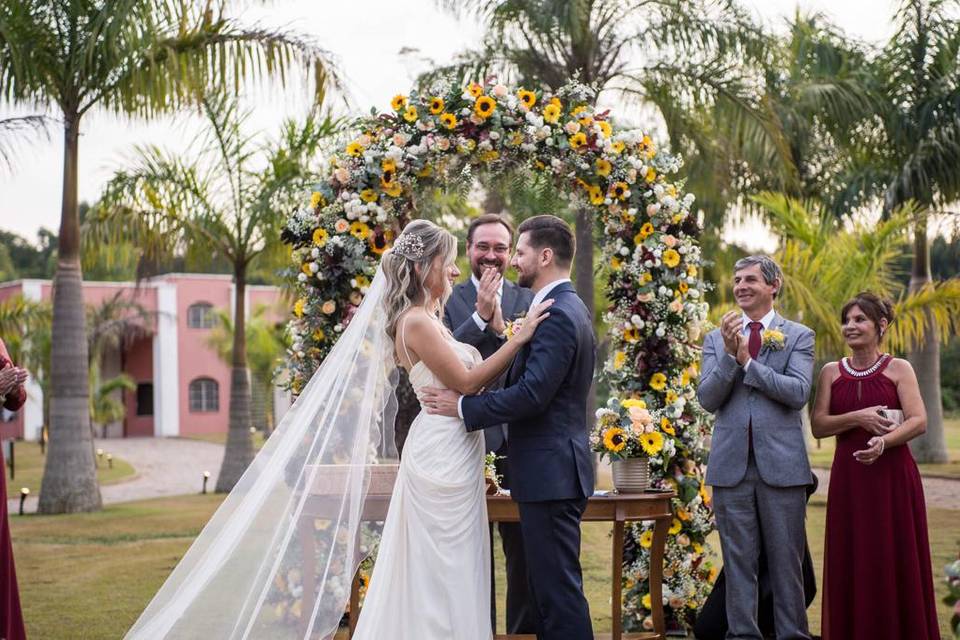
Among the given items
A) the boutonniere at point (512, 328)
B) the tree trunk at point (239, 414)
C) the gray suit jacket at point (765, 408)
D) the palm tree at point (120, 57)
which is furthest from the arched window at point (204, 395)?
the gray suit jacket at point (765, 408)

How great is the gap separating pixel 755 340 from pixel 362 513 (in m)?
2.56

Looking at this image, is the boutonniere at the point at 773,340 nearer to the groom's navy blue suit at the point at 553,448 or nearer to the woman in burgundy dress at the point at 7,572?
the groom's navy blue suit at the point at 553,448

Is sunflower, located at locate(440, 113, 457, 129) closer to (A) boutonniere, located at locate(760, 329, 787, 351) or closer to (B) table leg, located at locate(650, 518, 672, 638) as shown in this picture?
(A) boutonniere, located at locate(760, 329, 787, 351)

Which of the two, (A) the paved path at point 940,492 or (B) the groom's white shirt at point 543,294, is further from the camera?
(A) the paved path at point 940,492

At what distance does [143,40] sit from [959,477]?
49.6ft

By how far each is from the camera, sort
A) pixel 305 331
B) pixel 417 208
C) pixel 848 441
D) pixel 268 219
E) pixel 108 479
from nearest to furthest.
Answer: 1. pixel 848 441
2. pixel 305 331
3. pixel 417 208
4. pixel 268 219
5. pixel 108 479

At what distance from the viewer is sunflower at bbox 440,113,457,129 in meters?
7.96

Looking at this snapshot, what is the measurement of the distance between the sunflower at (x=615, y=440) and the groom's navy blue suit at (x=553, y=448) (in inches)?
50.4

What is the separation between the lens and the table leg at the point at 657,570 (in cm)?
694

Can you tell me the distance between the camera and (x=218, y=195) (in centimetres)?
1770

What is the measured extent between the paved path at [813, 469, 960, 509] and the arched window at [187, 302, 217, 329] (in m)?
30.7

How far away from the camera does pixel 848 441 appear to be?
20.8 ft

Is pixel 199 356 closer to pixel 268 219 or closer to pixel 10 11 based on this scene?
pixel 268 219

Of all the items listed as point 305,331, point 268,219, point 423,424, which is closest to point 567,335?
point 423,424
